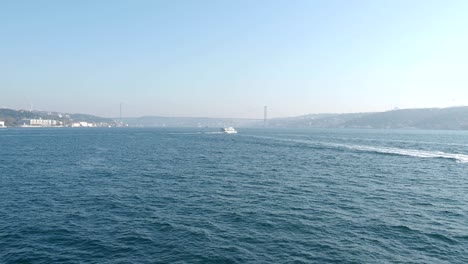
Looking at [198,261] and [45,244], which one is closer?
[198,261]

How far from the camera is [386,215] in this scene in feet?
99.9

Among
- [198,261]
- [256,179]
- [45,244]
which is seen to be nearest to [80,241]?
[45,244]

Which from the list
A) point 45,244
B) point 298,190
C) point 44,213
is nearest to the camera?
point 45,244

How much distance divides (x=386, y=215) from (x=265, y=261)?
1563 centimetres

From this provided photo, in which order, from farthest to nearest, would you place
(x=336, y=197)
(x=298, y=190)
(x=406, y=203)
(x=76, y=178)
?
(x=76, y=178), (x=298, y=190), (x=336, y=197), (x=406, y=203)

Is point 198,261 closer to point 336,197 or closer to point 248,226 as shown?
point 248,226

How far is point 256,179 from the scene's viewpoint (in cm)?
4950

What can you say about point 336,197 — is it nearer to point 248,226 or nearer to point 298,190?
point 298,190

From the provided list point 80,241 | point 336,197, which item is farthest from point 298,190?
point 80,241

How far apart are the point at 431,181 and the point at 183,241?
41351 millimetres

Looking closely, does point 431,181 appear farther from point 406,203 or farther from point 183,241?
point 183,241

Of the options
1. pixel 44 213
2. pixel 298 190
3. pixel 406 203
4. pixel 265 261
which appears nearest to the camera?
pixel 265 261

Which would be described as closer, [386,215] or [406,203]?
[386,215]

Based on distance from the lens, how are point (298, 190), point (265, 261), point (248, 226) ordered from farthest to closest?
point (298, 190) → point (248, 226) → point (265, 261)
